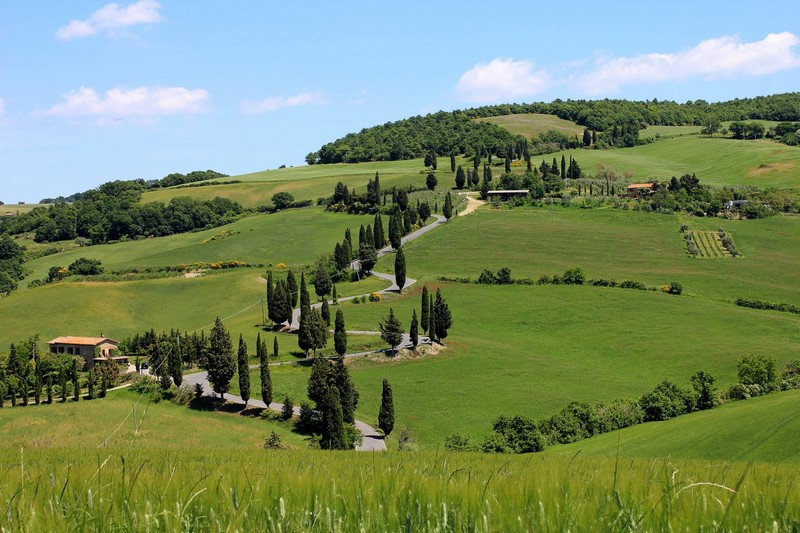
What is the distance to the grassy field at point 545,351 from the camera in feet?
256

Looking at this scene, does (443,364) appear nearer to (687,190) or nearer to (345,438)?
(345,438)

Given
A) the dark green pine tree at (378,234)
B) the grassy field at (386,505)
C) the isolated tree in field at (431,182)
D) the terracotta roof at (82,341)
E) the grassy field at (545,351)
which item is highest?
the isolated tree in field at (431,182)

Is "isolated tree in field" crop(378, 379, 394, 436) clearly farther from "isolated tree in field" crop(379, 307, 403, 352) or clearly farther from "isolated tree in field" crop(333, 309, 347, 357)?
"isolated tree in field" crop(379, 307, 403, 352)

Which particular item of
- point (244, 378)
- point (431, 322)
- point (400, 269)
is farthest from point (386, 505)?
point (400, 269)

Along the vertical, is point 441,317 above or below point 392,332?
above

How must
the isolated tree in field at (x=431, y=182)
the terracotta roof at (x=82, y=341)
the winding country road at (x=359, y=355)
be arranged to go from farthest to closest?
the isolated tree in field at (x=431, y=182) → the terracotta roof at (x=82, y=341) → the winding country road at (x=359, y=355)

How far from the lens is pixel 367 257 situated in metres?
132

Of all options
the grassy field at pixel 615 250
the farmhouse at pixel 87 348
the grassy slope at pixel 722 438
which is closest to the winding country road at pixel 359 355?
the grassy field at pixel 615 250

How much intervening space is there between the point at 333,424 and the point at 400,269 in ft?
181

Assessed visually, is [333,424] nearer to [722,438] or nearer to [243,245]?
[722,438]

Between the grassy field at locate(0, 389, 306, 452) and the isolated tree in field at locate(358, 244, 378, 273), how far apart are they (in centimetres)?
5683

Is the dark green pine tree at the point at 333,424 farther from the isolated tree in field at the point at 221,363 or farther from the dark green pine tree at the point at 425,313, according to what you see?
the dark green pine tree at the point at 425,313

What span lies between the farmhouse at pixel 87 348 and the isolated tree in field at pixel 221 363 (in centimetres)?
2436

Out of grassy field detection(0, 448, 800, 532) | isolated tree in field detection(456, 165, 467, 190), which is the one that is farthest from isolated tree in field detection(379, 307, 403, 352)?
isolated tree in field detection(456, 165, 467, 190)
